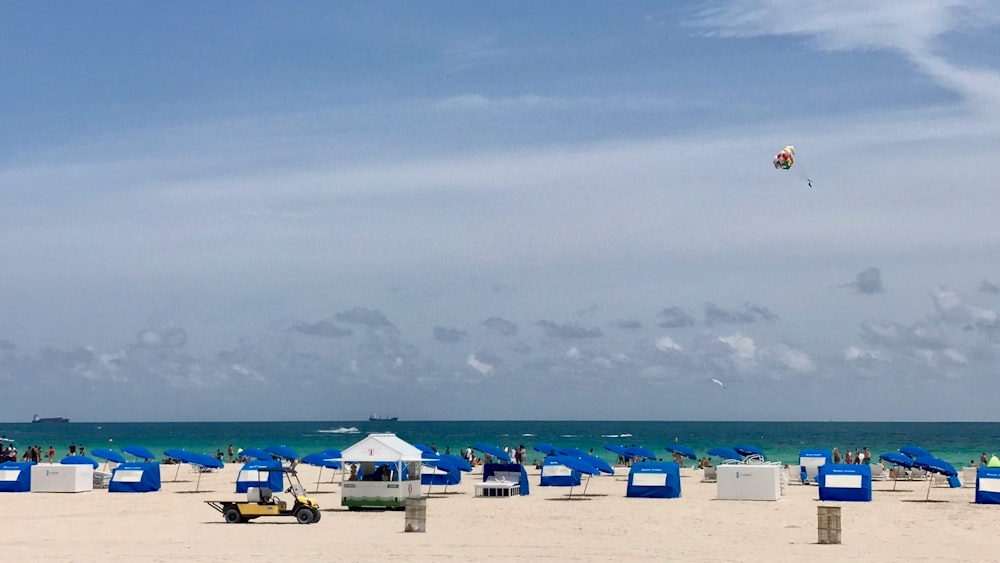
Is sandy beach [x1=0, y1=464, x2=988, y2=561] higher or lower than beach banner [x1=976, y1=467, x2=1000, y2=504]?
lower

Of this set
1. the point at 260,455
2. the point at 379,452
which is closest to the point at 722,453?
the point at 260,455

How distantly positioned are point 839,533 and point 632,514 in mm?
7175

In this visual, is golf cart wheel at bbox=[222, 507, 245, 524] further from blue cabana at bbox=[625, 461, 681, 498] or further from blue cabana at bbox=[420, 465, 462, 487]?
blue cabana at bbox=[625, 461, 681, 498]

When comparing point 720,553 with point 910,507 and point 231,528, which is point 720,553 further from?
point 910,507

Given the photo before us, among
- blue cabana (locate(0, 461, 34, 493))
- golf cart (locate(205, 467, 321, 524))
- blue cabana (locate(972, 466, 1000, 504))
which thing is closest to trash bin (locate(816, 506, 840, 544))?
golf cart (locate(205, 467, 321, 524))

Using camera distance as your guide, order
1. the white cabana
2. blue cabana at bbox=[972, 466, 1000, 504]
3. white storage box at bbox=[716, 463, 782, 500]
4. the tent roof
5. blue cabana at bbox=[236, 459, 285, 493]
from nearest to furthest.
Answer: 1. the white cabana
2. the tent roof
3. blue cabana at bbox=[972, 466, 1000, 504]
4. white storage box at bbox=[716, 463, 782, 500]
5. blue cabana at bbox=[236, 459, 285, 493]

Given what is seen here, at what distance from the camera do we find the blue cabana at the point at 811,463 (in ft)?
126

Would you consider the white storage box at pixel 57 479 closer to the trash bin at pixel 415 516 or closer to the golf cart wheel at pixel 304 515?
the golf cart wheel at pixel 304 515

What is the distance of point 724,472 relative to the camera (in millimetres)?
31484

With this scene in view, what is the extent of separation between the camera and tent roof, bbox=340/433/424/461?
2791 cm

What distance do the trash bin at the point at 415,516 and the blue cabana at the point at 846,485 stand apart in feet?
39.3

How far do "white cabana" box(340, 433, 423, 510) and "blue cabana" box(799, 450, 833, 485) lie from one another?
14.9m

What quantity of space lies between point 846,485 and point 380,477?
36.6 ft

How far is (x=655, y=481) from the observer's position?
32.3 meters
